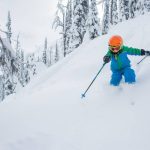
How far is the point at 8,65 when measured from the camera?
7.56 m

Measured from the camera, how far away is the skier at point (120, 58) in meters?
7.01

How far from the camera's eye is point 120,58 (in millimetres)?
7215

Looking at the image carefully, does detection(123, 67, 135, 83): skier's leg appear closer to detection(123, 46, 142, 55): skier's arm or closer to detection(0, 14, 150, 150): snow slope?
detection(0, 14, 150, 150): snow slope

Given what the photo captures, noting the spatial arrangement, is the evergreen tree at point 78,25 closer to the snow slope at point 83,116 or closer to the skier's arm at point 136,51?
the snow slope at point 83,116

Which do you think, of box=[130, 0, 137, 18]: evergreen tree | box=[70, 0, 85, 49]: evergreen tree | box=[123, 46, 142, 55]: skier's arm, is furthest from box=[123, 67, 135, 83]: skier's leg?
box=[130, 0, 137, 18]: evergreen tree

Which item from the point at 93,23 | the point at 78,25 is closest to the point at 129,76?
the point at 93,23

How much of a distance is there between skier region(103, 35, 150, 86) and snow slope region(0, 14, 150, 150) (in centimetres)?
19

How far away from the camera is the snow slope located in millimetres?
5480

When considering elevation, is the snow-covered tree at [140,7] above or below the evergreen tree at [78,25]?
above

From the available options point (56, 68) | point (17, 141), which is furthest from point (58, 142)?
point (56, 68)

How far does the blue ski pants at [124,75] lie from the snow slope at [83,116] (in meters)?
0.14

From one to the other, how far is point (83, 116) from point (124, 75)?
1.36 metres

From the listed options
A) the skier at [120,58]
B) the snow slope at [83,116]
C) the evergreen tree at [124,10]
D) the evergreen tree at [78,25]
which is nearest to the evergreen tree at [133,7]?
the evergreen tree at [124,10]

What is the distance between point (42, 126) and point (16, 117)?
95cm
